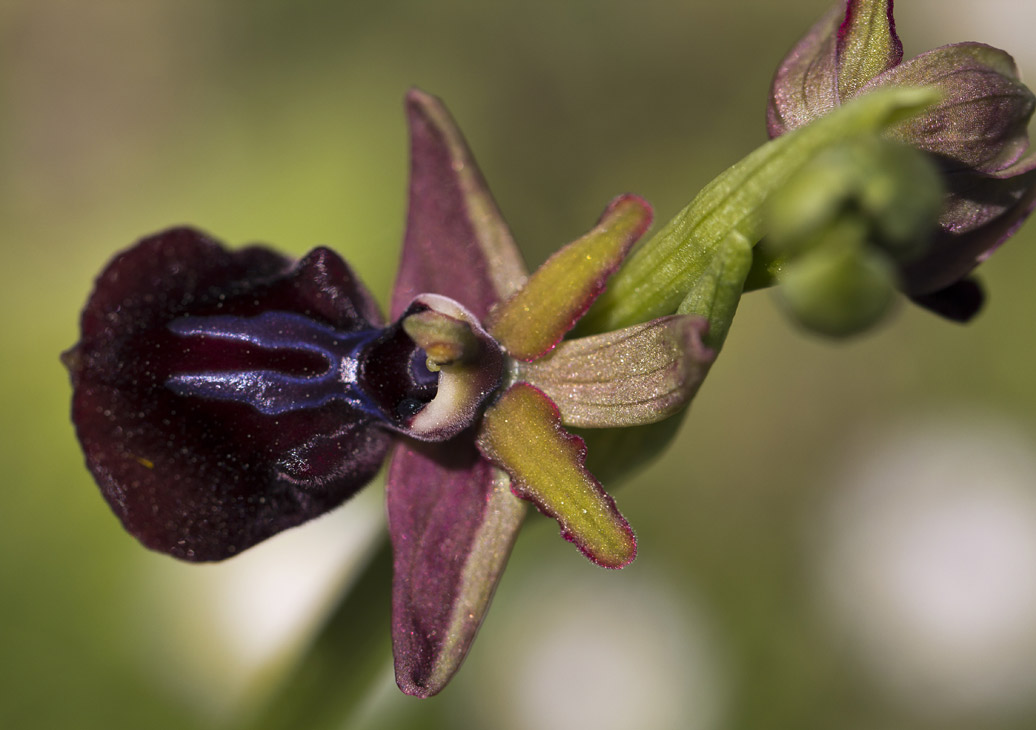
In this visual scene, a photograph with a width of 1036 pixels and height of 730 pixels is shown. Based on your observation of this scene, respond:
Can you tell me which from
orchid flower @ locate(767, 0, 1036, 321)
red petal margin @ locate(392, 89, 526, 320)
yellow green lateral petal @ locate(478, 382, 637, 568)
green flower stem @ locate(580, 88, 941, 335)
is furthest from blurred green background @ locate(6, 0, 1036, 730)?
orchid flower @ locate(767, 0, 1036, 321)

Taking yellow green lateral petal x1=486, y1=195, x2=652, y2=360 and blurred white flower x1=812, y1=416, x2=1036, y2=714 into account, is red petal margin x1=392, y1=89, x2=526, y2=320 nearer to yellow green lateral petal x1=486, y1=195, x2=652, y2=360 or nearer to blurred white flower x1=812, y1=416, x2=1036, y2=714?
yellow green lateral petal x1=486, y1=195, x2=652, y2=360

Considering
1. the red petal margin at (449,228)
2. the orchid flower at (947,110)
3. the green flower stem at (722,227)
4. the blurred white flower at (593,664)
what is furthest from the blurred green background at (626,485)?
the orchid flower at (947,110)

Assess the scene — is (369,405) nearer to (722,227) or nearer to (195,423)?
(195,423)

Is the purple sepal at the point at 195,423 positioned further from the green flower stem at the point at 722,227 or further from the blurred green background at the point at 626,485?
the blurred green background at the point at 626,485

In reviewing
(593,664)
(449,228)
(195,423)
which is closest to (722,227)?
(449,228)

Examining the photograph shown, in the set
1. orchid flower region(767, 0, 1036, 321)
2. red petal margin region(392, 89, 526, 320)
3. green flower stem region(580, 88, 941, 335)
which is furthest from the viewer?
red petal margin region(392, 89, 526, 320)
